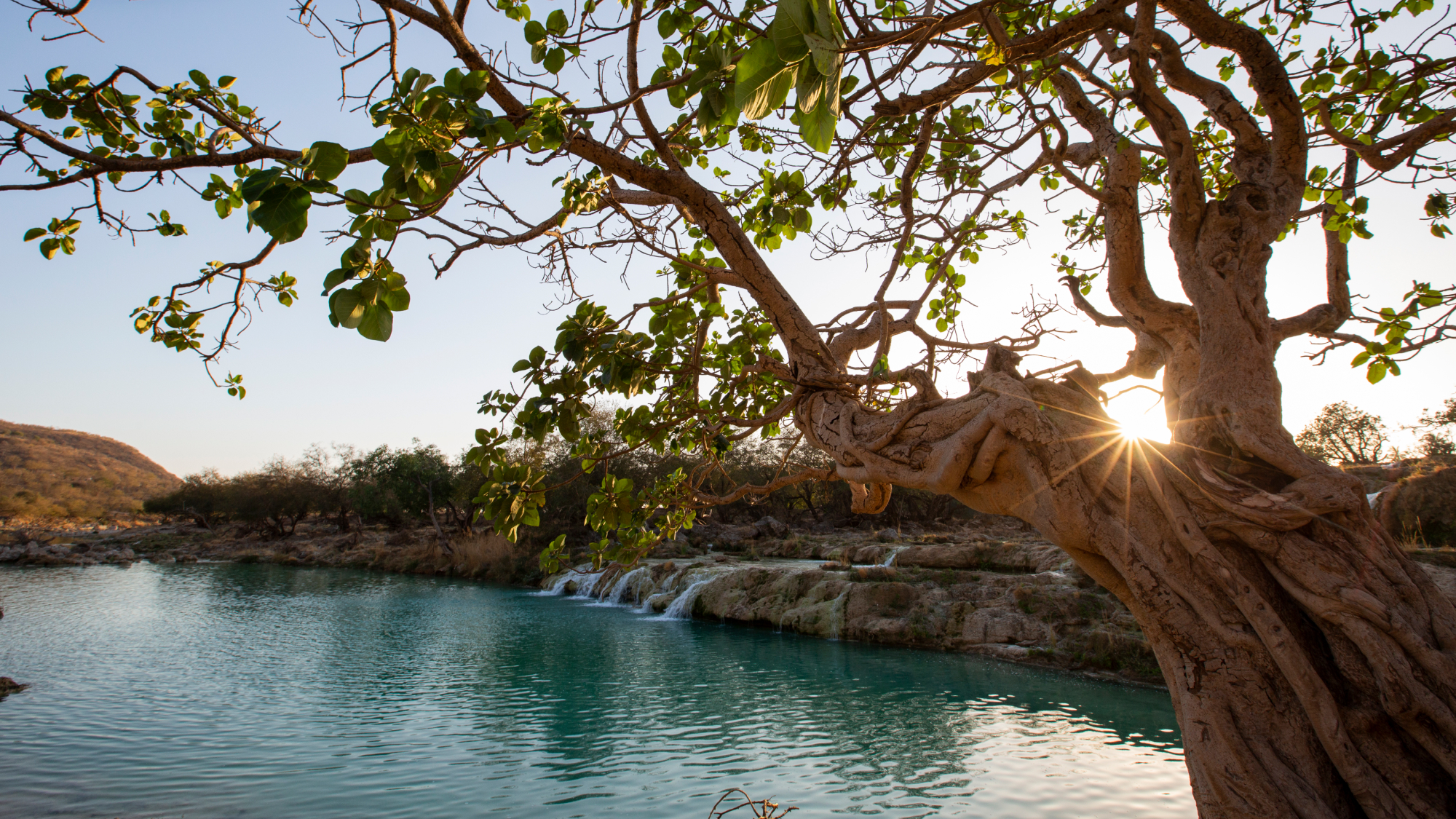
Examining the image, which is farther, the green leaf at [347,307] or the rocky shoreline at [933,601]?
the rocky shoreline at [933,601]

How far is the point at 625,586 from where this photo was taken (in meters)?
19.2

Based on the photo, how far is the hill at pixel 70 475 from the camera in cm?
5403

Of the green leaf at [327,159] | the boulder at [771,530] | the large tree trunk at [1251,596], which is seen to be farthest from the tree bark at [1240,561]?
the boulder at [771,530]

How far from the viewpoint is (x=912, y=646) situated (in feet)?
41.6

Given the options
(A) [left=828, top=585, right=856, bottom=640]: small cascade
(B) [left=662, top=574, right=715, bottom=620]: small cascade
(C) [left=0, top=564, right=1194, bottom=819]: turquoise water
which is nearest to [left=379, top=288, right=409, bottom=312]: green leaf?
(C) [left=0, top=564, right=1194, bottom=819]: turquoise water

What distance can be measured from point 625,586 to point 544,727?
1098 cm

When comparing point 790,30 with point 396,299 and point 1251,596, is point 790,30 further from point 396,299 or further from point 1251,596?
point 1251,596

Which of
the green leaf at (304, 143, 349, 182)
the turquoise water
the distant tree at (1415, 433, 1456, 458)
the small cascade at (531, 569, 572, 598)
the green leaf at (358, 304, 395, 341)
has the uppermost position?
the distant tree at (1415, 433, 1456, 458)

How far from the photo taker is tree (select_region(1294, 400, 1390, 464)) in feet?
80.8

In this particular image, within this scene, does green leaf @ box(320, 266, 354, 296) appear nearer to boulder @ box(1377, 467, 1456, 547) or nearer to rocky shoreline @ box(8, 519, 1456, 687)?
rocky shoreline @ box(8, 519, 1456, 687)

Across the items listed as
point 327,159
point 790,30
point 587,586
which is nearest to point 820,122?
point 790,30

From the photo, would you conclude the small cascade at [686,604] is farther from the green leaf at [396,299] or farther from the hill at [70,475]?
the hill at [70,475]

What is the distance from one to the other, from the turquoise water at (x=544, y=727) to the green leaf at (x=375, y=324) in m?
5.62

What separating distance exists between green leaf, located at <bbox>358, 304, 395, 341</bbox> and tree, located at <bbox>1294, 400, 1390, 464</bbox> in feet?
98.5
